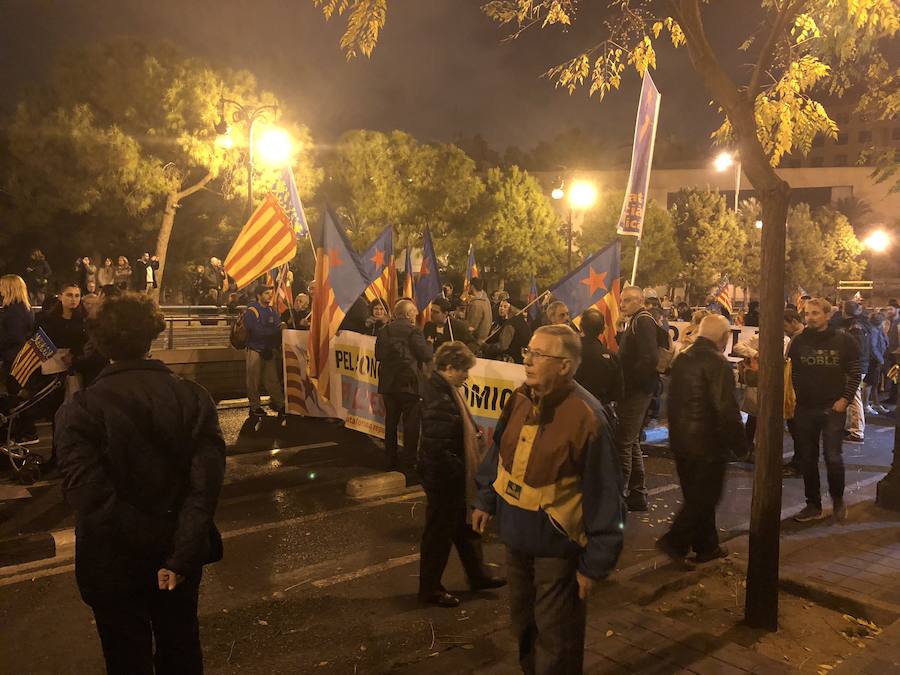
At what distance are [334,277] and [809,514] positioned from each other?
5688 millimetres

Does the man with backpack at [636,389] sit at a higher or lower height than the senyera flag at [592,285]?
lower

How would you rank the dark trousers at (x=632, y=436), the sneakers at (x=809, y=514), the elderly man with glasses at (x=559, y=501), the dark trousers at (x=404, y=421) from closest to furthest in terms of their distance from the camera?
the elderly man with glasses at (x=559, y=501)
the sneakers at (x=809, y=514)
the dark trousers at (x=632, y=436)
the dark trousers at (x=404, y=421)

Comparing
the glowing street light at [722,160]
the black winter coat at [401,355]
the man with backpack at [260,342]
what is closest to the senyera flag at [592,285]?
the black winter coat at [401,355]

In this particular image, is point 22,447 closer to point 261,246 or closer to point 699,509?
point 261,246

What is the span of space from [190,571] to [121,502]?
35 centimetres

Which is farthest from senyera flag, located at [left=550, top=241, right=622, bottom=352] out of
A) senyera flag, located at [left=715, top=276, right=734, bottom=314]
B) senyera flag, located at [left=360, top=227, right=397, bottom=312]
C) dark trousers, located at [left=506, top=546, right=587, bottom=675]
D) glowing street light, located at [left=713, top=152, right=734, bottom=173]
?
glowing street light, located at [left=713, top=152, right=734, bottom=173]

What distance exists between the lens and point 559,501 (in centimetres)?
311

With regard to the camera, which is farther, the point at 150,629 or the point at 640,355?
the point at 640,355

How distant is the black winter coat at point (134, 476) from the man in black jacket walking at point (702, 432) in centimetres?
374

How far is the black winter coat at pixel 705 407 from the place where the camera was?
213 inches

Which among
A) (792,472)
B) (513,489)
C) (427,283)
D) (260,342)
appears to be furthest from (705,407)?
(260,342)

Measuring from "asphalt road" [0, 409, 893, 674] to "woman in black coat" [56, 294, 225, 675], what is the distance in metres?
1.36

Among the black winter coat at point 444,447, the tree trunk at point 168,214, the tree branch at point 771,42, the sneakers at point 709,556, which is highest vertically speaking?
the tree trunk at point 168,214

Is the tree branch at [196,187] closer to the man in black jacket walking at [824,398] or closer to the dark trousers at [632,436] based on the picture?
the dark trousers at [632,436]
